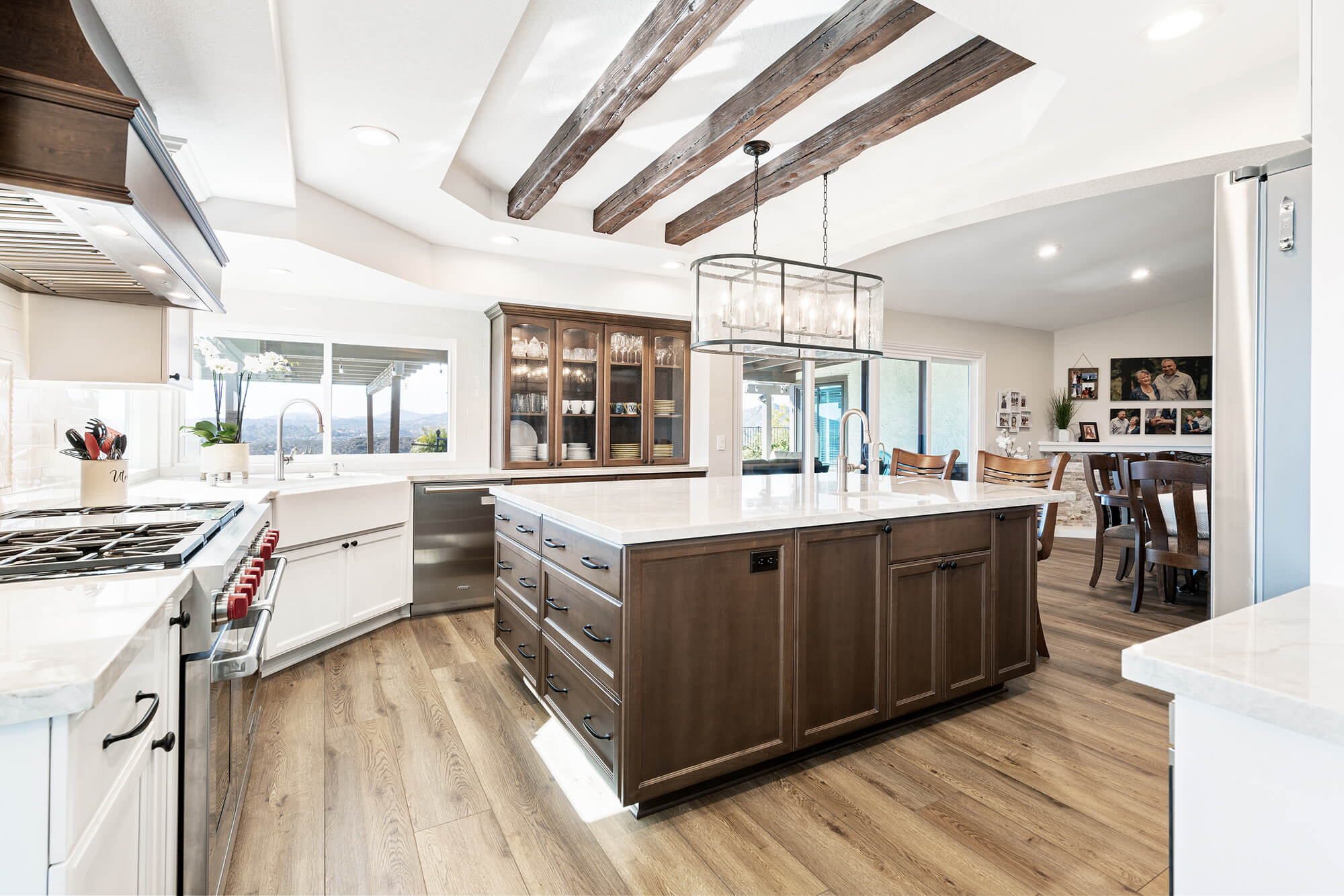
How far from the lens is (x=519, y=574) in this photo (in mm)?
2713

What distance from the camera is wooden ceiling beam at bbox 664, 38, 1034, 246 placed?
2264 mm

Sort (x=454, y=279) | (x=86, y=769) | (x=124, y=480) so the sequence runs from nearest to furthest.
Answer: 1. (x=86, y=769)
2. (x=124, y=480)
3. (x=454, y=279)

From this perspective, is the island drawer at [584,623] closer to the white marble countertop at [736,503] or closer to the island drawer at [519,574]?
the island drawer at [519,574]

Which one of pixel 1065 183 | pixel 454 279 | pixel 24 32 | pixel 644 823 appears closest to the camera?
pixel 24 32

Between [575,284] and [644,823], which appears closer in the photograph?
[644,823]

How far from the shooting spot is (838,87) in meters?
2.58

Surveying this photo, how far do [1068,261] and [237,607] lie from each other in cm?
654

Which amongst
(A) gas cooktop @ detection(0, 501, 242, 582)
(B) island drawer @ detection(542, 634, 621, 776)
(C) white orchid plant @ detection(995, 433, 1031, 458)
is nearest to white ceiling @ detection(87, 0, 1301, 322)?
(A) gas cooktop @ detection(0, 501, 242, 582)

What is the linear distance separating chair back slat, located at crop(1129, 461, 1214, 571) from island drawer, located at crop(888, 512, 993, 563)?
2.09 meters

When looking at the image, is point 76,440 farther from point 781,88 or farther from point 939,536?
point 939,536

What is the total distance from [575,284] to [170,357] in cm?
265

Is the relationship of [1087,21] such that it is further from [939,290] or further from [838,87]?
[939,290]

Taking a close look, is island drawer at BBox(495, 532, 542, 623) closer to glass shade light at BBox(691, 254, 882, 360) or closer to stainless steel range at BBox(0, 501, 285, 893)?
stainless steel range at BBox(0, 501, 285, 893)

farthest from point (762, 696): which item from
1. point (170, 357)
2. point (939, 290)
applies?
point (939, 290)
